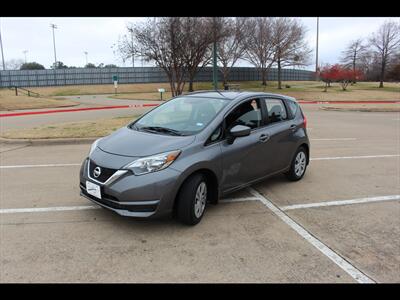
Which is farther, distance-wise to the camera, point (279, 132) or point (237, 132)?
point (279, 132)

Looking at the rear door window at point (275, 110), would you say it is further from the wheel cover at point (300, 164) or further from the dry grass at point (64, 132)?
the dry grass at point (64, 132)

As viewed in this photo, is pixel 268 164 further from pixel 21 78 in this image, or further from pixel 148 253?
pixel 21 78

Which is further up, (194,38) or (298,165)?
(194,38)

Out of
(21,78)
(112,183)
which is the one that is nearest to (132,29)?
(112,183)

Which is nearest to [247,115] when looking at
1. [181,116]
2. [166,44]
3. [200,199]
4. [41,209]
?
[181,116]

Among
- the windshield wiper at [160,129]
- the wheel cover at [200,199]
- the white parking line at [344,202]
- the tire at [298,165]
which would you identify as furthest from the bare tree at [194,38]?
the wheel cover at [200,199]

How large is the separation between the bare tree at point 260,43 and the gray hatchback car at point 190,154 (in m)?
40.9

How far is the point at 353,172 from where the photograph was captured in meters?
6.67

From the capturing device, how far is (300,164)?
6.09 meters

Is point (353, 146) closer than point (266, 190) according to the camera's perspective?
No

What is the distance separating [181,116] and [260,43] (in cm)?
4389

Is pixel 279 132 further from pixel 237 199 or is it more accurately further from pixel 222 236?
pixel 222 236

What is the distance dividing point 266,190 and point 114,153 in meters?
2.59

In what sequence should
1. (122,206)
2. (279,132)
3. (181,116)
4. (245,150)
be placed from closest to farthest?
(122,206) < (245,150) < (181,116) < (279,132)
